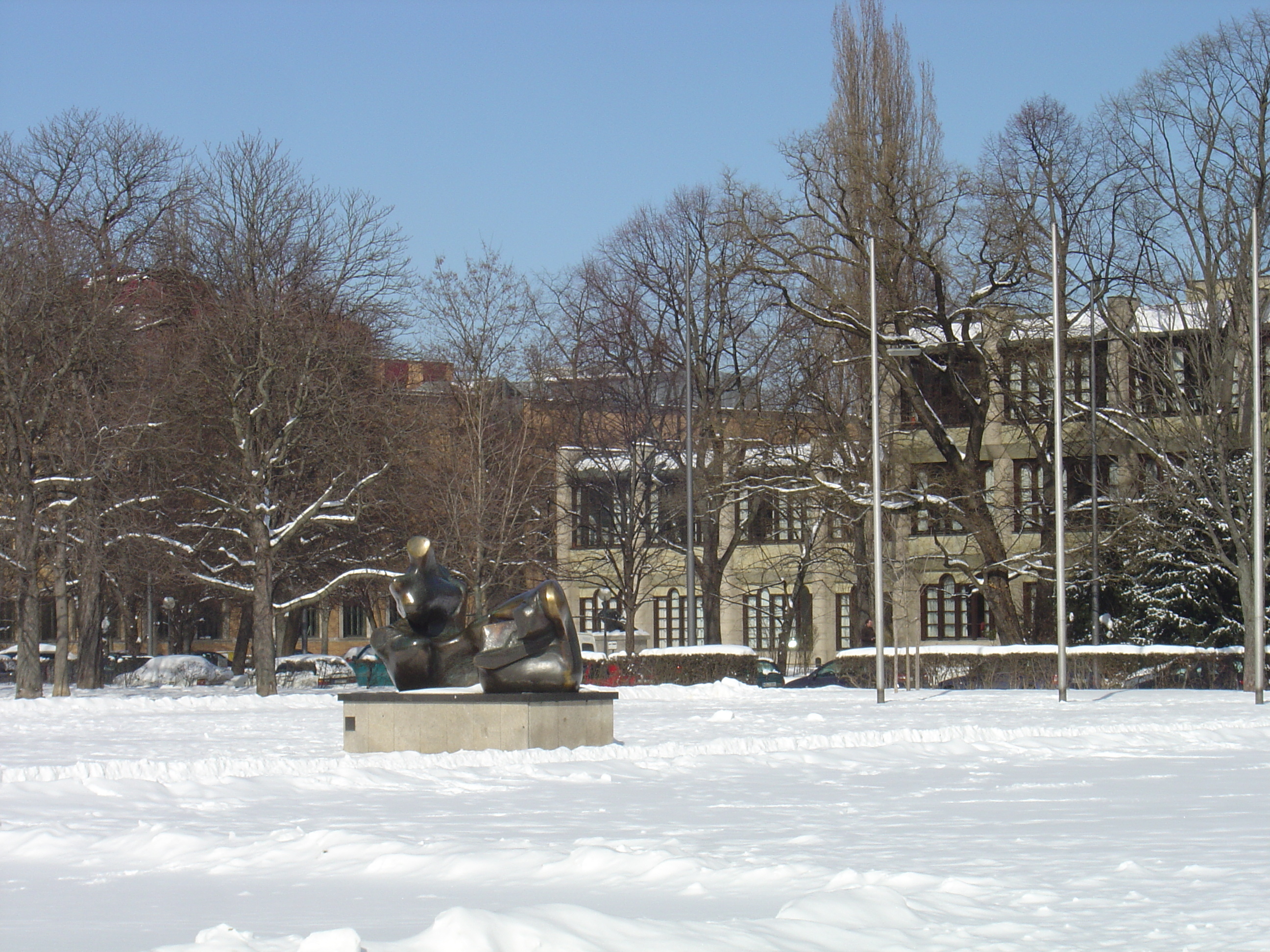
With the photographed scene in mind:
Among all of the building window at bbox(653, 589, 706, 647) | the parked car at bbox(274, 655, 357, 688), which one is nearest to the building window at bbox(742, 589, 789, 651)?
the building window at bbox(653, 589, 706, 647)

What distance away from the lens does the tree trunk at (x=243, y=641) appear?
1985 inches

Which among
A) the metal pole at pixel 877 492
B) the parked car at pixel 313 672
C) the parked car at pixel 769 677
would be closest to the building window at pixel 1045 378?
the metal pole at pixel 877 492

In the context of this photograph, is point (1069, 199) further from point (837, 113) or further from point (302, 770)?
point (302, 770)

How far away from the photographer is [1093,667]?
34469mm

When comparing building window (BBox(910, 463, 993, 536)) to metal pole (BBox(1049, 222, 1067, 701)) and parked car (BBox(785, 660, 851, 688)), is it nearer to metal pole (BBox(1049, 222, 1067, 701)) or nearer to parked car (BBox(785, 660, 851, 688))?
parked car (BBox(785, 660, 851, 688))

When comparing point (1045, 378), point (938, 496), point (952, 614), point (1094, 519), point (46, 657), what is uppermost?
point (1045, 378)

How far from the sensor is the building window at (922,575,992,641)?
59406mm

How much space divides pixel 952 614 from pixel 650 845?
173 feet

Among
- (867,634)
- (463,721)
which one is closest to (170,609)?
(867,634)

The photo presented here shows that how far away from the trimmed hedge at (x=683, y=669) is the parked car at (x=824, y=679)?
2.27m

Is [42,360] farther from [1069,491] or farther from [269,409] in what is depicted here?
[1069,491]

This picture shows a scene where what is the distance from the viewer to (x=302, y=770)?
49.1 ft

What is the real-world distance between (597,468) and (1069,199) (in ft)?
61.8

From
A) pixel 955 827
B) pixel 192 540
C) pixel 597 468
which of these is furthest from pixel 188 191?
pixel 955 827
